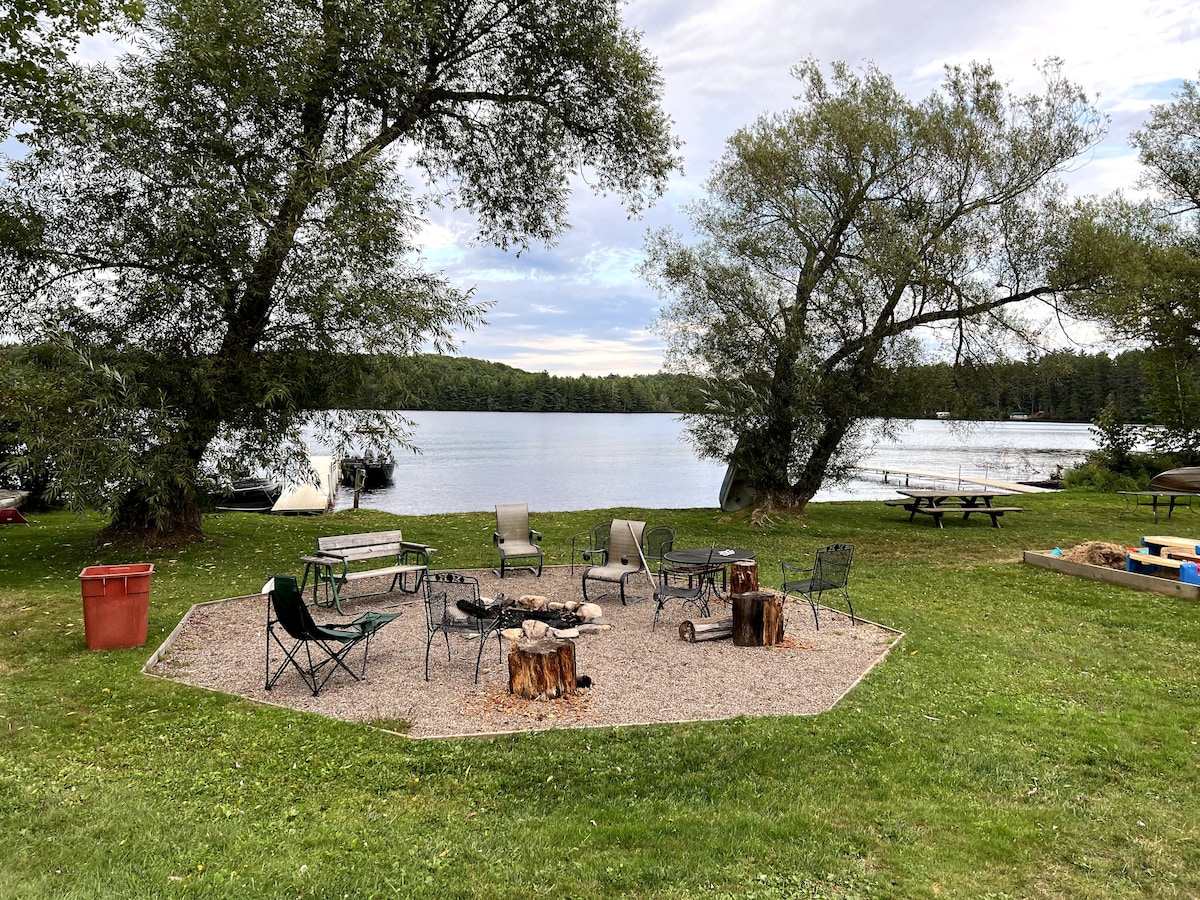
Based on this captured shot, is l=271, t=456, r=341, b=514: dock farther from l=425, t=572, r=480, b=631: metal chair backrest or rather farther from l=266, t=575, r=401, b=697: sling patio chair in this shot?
l=266, t=575, r=401, b=697: sling patio chair

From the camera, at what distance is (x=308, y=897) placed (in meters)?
3.04

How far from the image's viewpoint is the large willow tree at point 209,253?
9922 mm

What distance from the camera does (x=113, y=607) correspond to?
6.45 m

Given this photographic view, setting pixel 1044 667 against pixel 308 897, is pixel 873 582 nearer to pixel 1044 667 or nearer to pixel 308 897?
pixel 1044 667

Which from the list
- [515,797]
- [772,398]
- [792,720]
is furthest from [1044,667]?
[772,398]

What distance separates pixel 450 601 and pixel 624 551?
2.43 m

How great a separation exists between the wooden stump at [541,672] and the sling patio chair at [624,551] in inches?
121

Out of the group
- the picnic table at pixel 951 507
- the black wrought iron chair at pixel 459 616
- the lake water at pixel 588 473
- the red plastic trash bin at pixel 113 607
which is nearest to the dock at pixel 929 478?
the lake water at pixel 588 473

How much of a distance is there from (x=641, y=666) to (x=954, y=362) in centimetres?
1385

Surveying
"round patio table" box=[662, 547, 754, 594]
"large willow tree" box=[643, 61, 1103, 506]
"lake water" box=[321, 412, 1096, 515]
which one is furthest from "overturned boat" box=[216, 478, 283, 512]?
"round patio table" box=[662, 547, 754, 594]

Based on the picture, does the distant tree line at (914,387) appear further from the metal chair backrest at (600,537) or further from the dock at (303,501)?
the dock at (303,501)

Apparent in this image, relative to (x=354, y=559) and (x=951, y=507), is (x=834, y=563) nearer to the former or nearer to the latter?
(x=354, y=559)

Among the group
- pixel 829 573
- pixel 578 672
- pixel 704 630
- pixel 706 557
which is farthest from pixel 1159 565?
pixel 578 672

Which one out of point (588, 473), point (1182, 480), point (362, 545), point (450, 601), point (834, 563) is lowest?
point (588, 473)
